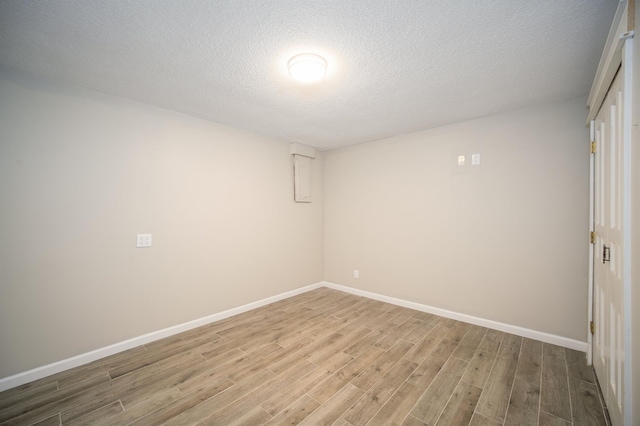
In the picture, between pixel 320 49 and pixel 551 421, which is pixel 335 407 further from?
pixel 320 49

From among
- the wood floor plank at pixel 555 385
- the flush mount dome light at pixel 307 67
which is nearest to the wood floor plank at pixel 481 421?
the wood floor plank at pixel 555 385

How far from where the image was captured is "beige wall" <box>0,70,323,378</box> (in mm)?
2012

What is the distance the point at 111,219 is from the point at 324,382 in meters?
2.43

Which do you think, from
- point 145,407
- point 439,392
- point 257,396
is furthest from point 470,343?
point 145,407

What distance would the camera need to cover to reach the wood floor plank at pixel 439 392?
1.66 metres

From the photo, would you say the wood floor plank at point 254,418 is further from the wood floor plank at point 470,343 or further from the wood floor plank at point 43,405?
the wood floor plank at point 470,343

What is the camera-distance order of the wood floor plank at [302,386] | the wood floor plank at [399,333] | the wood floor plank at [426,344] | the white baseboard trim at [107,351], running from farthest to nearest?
the wood floor plank at [399,333], the wood floor plank at [426,344], the white baseboard trim at [107,351], the wood floor plank at [302,386]

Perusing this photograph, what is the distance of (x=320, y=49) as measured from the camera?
174 cm

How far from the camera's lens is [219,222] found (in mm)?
3223

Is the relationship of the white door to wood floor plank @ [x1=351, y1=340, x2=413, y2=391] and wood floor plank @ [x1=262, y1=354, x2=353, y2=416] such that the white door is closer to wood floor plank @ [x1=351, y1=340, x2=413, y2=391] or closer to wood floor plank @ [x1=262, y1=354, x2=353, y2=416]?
wood floor plank @ [x1=351, y1=340, x2=413, y2=391]

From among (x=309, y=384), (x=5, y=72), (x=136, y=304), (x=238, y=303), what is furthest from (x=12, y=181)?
(x=309, y=384)

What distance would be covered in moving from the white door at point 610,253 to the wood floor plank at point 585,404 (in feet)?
0.24

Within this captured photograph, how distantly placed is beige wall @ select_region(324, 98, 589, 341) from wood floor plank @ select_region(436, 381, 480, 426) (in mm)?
1335

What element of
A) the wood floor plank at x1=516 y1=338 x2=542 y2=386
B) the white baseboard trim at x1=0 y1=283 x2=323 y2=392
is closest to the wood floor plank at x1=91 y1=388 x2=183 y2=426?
the white baseboard trim at x1=0 y1=283 x2=323 y2=392
